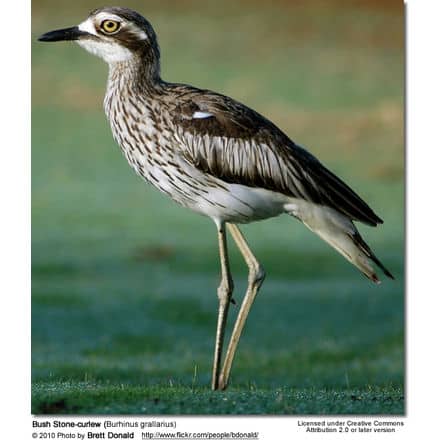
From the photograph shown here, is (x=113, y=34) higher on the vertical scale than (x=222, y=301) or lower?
higher

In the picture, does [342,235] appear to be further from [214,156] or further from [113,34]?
[113,34]

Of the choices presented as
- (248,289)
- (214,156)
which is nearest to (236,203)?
(214,156)

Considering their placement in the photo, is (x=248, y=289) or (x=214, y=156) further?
(x=248, y=289)

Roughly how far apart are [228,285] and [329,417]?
1.12 meters

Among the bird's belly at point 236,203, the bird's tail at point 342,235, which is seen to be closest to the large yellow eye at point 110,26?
the bird's belly at point 236,203

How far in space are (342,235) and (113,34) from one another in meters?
2.04

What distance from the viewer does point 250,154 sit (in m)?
→ 6.03

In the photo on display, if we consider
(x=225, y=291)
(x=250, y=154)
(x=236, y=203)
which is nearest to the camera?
(x=236, y=203)

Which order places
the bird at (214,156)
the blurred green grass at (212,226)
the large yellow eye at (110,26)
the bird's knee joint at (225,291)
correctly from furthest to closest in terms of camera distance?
1. the blurred green grass at (212,226)
2. the bird's knee joint at (225,291)
3. the large yellow eye at (110,26)
4. the bird at (214,156)

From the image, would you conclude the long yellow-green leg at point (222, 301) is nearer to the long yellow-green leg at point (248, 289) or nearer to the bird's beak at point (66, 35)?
the long yellow-green leg at point (248, 289)

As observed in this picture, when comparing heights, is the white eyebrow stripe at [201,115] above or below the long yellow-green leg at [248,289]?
above

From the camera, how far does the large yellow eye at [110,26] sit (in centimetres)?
Answer: 619

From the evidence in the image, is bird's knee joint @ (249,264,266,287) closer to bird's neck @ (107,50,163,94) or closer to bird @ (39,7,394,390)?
bird @ (39,7,394,390)

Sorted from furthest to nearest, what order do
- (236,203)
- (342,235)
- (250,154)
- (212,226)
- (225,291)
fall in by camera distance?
(212,226), (225,291), (342,235), (250,154), (236,203)
